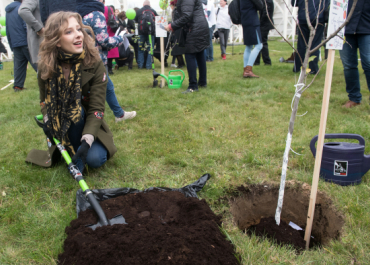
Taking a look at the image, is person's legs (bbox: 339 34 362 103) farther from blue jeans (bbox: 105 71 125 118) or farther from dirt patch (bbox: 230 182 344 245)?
blue jeans (bbox: 105 71 125 118)

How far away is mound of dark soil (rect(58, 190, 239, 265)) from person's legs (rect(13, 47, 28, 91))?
5048mm

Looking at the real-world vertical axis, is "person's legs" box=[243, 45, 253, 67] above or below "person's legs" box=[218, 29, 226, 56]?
below

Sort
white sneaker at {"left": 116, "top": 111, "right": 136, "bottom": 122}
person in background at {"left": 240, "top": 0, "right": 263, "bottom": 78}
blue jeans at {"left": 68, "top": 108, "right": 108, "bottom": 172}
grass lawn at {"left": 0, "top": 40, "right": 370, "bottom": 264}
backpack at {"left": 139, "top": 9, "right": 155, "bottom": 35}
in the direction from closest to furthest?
grass lawn at {"left": 0, "top": 40, "right": 370, "bottom": 264} → blue jeans at {"left": 68, "top": 108, "right": 108, "bottom": 172} → white sneaker at {"left": 116, "top": 111, "right": 136, "bottom": 122} → person in background at {"left": 240, "top": 0, "right": 263, "bottom": 78} → backpack at {"left": 139, "top": 9, "right": 155, "bottom": 35}

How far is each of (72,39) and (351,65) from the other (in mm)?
3496

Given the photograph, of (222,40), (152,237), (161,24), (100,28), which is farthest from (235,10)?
(152,237)

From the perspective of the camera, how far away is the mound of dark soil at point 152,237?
56.3 inches

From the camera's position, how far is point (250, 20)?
5.48 meters

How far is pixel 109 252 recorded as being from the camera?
145 cm

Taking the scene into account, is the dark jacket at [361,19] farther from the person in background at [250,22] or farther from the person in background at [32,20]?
the person in background at [32,20]

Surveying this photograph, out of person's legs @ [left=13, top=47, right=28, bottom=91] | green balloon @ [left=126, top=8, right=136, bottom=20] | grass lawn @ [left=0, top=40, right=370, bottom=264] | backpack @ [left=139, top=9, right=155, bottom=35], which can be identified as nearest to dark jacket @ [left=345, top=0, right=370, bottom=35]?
grass lawn @ [left=0, top=40, right=370, bottom=264]

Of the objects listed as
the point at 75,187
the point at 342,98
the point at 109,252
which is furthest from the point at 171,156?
the point at 342,98

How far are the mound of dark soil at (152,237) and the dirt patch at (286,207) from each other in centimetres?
38

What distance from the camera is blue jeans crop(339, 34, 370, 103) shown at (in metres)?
3.48

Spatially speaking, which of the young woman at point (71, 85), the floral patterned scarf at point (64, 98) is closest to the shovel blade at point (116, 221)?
the young woman at point (71, 85)
